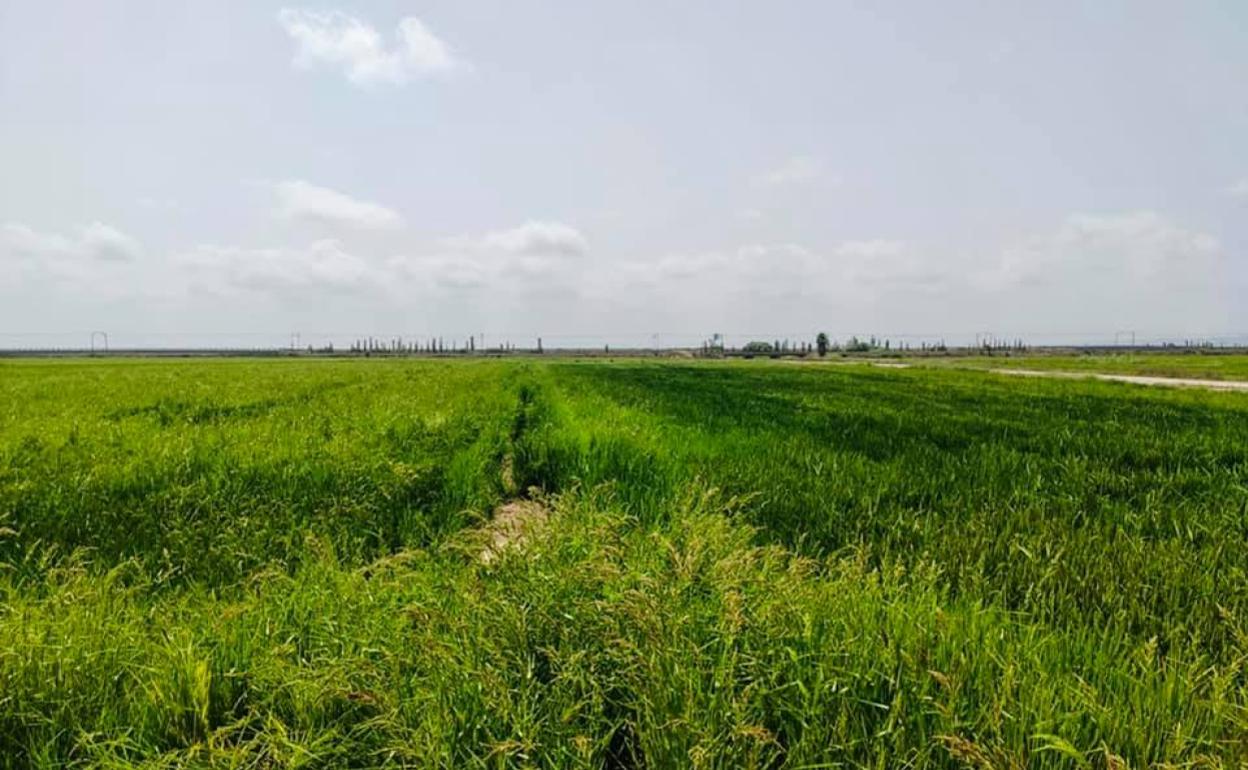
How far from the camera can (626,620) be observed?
2600 mm

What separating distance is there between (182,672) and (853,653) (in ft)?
9.27

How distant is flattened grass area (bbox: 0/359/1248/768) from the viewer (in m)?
2.10

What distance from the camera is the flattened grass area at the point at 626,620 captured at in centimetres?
210

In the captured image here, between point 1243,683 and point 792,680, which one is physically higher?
point 792,680

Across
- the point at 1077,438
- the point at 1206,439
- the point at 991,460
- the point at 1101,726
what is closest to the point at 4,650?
the point at 1101,726

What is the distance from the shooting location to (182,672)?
2.54m

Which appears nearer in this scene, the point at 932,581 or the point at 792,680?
the point at 792,680

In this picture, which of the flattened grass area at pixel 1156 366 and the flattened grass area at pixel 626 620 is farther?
the flattened grass area at pixel 1156 366

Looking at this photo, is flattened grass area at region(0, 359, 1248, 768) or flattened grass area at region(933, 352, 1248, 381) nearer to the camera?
flattened grass area at region(0, 359, 1248, 768)

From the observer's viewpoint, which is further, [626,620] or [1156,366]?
[1156,366]

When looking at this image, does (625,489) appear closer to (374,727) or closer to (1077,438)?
(374,727)

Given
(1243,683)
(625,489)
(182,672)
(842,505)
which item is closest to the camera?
(182,672)

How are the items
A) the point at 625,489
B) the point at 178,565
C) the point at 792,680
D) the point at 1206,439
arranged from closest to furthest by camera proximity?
the point at 792,680
the point at 178,565
the point at 625,489
the point at 1206,439

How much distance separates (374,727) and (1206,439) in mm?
13535
